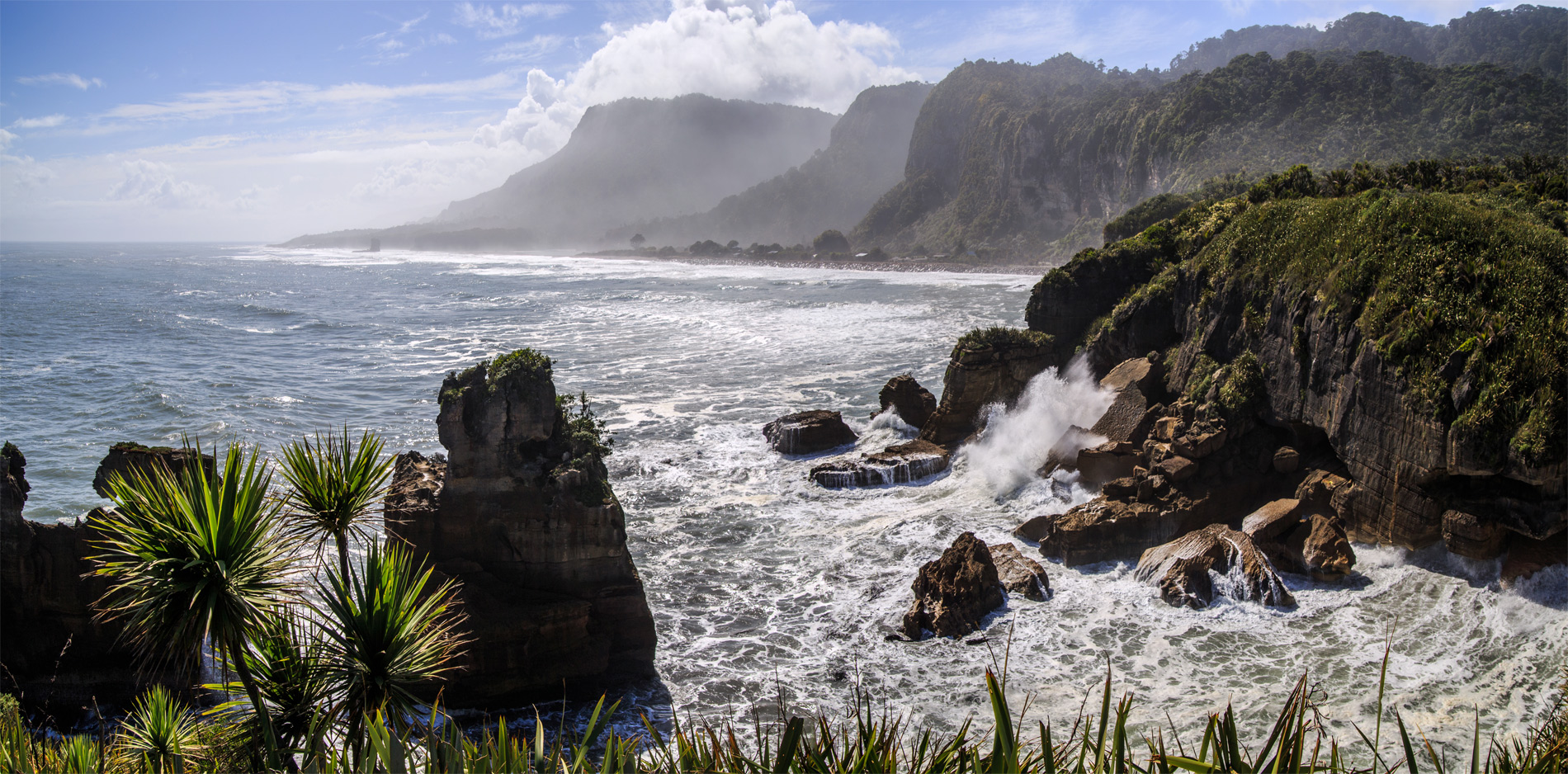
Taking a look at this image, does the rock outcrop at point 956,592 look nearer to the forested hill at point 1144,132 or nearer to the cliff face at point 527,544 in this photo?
the cliff face at point 527,544

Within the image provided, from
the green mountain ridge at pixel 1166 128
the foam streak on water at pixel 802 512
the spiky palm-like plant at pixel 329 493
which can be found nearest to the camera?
the spiky palm-like plant at pixel 329 493

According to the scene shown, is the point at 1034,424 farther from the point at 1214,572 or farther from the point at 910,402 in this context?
the point at 1214,572

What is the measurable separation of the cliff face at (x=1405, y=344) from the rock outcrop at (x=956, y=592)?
7605 mm

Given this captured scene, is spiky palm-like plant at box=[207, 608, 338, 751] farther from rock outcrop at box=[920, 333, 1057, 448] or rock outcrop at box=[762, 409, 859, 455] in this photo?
rock outcrop at box=[920, 333, 1057, 448]

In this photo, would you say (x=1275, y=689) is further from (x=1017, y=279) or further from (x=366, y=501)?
(x=1017, y=279)

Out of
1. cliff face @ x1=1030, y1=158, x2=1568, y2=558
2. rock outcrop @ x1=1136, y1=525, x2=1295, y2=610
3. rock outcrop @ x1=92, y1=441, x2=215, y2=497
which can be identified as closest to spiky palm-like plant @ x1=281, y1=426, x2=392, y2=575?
rock outcrop @ x1=92, y1=441, x2=215, y2=497

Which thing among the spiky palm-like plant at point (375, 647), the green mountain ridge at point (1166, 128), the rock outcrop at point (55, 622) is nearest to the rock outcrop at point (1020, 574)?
the spiky palm-like plant at point (375, 647)

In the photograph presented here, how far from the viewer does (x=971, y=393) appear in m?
26.0

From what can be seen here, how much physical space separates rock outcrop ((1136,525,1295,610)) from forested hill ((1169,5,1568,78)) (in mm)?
88266

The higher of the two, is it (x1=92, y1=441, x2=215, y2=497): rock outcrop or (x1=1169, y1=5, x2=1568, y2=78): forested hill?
(x1=1169, y1=5, x2=1568, y2=78): forested hill

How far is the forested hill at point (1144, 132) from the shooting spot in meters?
70.1

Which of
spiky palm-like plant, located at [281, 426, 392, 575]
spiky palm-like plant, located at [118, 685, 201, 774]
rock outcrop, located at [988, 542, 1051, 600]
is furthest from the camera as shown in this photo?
rock outcrop, located at [988, 542, 1051, 600]

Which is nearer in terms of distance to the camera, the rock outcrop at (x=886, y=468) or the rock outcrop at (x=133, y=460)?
the rock outcrop at (x=133, y=460)

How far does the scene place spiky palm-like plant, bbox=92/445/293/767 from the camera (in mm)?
7023
